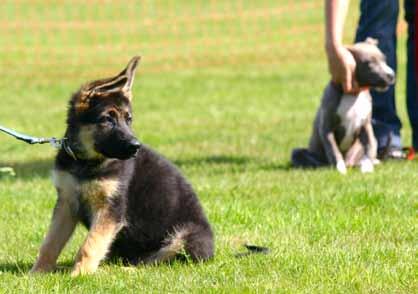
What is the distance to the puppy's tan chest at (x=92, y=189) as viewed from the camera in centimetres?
613

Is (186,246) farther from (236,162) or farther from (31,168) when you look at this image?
(31,168)

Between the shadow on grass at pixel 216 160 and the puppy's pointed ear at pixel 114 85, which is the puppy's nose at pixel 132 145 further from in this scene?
the shadow on grass at pixel 216 160

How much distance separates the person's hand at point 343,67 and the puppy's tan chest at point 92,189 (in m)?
4.41

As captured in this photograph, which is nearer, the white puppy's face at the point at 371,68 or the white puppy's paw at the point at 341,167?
the white puppy's paw at the point at 341,167

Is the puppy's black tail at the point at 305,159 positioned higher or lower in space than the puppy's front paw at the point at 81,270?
lower

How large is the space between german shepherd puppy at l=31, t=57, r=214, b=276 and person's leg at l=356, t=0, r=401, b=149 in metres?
5.37

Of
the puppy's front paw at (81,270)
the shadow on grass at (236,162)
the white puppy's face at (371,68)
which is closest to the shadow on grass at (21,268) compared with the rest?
the puppy's front paw at (81,270)

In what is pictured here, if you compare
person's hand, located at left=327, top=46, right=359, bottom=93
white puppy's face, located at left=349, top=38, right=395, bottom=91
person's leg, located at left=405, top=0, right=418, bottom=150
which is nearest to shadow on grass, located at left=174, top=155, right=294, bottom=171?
person's hand, located at left=327, top=46, right=359, bottom=93

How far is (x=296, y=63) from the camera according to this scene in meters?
25.0

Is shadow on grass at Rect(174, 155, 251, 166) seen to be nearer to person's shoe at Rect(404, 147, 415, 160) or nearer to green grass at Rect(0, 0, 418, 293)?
green grass at Rect(0, 0, 418, 293)

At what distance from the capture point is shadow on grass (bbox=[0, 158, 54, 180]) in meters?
10.8

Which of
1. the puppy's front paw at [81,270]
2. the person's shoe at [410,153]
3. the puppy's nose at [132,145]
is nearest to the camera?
the puppy's nose at [132,145]

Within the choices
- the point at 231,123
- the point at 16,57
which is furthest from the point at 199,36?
the point at 231,123

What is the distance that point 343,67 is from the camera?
10266 millimetres
